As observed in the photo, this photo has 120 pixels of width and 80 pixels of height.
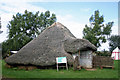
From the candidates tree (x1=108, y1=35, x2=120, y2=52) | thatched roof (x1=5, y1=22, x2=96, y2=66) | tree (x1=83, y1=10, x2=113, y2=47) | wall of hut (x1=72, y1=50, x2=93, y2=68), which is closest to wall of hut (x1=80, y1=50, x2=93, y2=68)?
wall of hut (x1=72, y1=50, x2=93, y2=68)

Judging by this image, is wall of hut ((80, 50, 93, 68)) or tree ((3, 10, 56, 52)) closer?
wall of hut ((80, 50, 93, 68))

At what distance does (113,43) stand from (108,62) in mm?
37085

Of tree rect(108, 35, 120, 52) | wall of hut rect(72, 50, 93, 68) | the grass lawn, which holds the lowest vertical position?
the grass lawn

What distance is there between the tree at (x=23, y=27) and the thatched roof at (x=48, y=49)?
17.6 metres

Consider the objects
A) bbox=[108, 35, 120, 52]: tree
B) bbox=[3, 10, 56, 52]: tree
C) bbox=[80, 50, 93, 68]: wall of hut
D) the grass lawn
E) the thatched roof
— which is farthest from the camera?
bbox=[108, 35, 120, 52]: tree

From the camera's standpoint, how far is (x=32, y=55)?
53.5ft

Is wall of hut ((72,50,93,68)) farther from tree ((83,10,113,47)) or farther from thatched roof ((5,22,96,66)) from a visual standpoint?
tree ((83,10,113,47))

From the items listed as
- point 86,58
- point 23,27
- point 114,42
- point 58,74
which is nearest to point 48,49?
point 86,58

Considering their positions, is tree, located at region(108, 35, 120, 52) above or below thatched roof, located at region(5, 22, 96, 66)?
above

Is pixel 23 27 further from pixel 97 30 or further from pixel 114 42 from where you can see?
pixel 114 42

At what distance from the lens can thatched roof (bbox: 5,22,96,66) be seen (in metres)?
15.6

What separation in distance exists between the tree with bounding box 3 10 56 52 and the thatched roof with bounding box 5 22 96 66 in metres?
17.6

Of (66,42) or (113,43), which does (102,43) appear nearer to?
(113,43)

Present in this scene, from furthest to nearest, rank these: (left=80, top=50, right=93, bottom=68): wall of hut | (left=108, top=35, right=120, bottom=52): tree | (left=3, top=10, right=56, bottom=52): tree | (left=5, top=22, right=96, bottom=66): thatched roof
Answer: (left=108, top=35, right=120, bottom=52): tree < (left=3, top=10, right=56, bottom=52): tree < (left=80, top=50, right=93, bottom=68): wall of hut < (left=5, top=22, right=96, bottom=66): thatched roof
